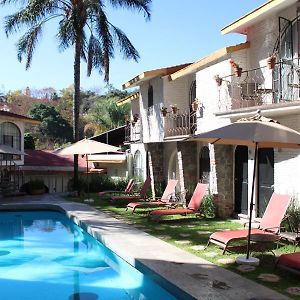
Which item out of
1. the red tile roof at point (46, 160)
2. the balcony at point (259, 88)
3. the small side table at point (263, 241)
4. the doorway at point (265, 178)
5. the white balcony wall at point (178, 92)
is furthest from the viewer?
the red tile roof at point (46, 160)

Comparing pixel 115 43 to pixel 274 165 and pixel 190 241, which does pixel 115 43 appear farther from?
pixel 190 241

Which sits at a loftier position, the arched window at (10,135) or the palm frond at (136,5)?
the palm frond at (136,5)

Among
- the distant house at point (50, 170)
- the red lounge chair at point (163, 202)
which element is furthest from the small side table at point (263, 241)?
the distant house at point (50, 170)

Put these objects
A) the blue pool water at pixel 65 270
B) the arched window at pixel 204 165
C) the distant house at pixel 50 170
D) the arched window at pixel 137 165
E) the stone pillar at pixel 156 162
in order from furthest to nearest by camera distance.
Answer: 1. the distant house at pixel 50 170
2. the arched window at pixel 137 165
3. the stone pillar at pixel 156 162
4. the arched window at pixel 204 165
5. the blue pool water at pixel 65 270

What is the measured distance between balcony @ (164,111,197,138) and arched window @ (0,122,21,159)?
39.8 feet

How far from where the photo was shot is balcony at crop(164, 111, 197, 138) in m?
19.5

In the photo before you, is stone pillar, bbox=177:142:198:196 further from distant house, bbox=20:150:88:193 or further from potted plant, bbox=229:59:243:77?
distant house, bbox=20:150:88:193

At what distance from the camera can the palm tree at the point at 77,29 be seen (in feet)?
82.2

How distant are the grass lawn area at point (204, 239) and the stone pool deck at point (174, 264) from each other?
0.97 feet

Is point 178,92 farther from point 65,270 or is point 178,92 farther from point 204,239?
point 65,270

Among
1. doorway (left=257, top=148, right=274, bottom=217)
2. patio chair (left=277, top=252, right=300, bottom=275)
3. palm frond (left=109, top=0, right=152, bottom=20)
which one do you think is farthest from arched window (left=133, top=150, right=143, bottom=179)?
patio chair (left=277, top=252, right=300, bottom=275)

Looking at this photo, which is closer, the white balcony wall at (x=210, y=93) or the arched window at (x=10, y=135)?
the white balcony wall at (x=210, y=93)

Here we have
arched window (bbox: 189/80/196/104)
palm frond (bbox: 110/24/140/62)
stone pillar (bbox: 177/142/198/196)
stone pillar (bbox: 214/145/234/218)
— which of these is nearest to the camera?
stone pillar (bbox: 214/145/234/218)

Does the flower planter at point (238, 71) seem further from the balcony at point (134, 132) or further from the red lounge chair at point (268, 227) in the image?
the balcony at point (134, 132)
